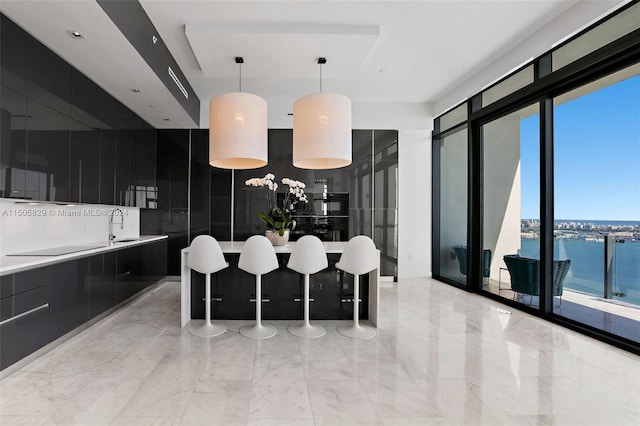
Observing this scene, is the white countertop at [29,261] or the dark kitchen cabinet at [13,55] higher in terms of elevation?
the dark kitchen cabinet at [13,55]

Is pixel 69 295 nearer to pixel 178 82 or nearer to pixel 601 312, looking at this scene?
pixel 178 82

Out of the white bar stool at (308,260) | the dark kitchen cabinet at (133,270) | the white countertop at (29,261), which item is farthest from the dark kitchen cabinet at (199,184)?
the white bar stool at (308,260)

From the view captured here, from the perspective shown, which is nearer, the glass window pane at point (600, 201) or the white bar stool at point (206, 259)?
the glass window pane at point (600, 201)

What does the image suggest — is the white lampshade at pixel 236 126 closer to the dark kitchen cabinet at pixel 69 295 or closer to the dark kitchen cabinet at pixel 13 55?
the dark kitchen cabinet at pixel 13 55

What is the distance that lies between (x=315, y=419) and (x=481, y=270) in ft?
12.6

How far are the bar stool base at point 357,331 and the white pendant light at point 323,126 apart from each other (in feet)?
5.39

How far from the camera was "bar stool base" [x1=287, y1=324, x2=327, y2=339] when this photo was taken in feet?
10.3

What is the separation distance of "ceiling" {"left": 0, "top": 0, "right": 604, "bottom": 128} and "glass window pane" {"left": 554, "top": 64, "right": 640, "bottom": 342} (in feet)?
3.17

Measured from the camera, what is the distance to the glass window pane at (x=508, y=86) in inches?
153

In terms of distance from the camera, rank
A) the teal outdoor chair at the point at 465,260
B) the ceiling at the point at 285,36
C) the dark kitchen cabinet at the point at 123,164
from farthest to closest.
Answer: the teal outdoor chair at the point at 465,260
the dark kitchen cabinet at the point at 123,164
the ceiling at the point at 285,36

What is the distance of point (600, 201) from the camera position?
3.20m

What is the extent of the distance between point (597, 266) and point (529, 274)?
737 millimetres

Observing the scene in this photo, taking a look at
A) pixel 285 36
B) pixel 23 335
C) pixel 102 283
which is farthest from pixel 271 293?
pixel 285 36

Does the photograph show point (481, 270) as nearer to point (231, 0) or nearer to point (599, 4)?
point (599, 4)
